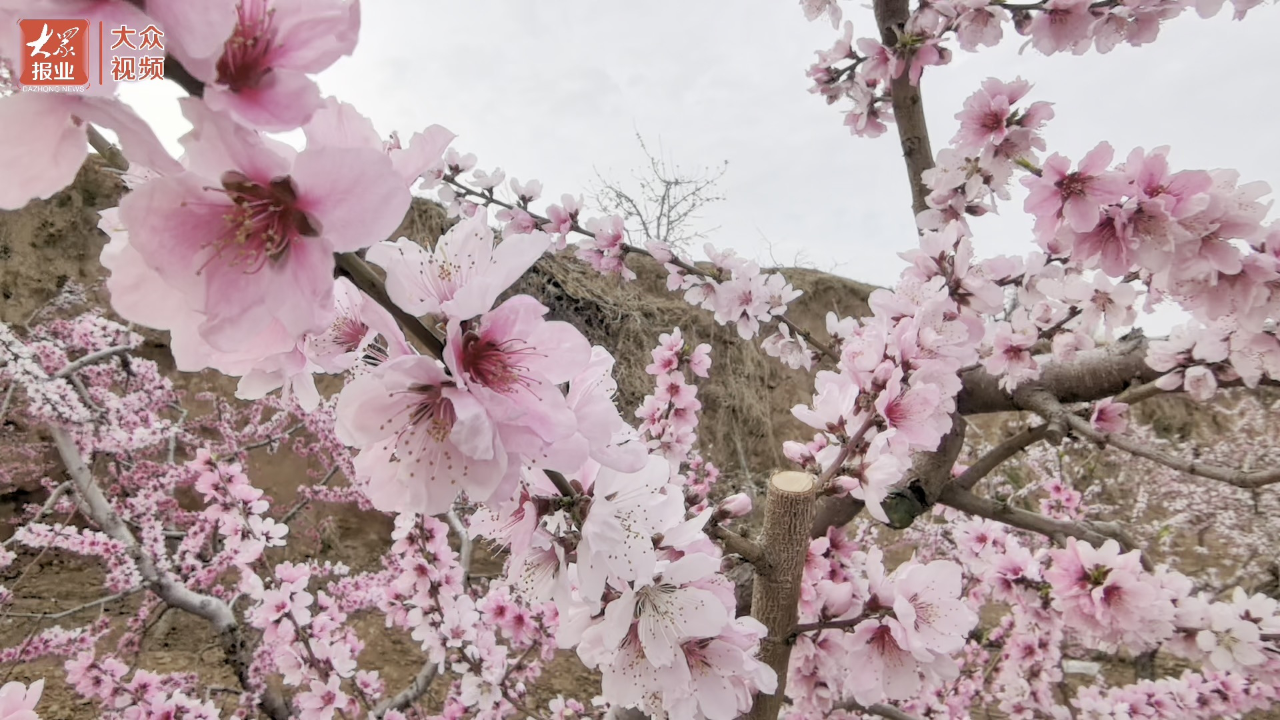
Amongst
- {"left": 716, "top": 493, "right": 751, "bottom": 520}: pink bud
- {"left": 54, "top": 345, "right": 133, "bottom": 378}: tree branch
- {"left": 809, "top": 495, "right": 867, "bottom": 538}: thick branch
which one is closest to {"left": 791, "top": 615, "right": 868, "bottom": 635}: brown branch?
{"left": 716, "top": 493, "right": 751, "bottom": 520}: pink bud

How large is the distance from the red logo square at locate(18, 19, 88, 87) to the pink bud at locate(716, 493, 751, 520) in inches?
24.7

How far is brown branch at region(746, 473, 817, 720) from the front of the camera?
0.69m

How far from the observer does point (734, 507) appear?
27.1 inches

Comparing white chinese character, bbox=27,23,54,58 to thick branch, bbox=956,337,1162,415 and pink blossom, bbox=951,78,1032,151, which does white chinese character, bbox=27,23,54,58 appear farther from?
thick branch, bbox=956,337,1162,415

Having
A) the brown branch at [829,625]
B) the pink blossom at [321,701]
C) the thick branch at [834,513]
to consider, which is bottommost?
the pink blossom at [321,701]

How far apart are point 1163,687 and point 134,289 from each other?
1.92 meters

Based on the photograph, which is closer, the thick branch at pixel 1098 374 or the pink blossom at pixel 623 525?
the pink blossom at pixel 623 525

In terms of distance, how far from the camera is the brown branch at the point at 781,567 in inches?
27.3

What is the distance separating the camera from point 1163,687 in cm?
130

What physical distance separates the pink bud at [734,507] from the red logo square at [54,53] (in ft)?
2.05

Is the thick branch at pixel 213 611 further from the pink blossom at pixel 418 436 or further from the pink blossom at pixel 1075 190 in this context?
the pink blossom at pixel 1075 190

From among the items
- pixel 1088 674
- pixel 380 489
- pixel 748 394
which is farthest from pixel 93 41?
pixel 748 394

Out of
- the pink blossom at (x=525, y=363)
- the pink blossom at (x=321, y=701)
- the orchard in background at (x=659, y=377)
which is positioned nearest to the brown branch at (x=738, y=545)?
the orchard in background at (x=659, y=377)

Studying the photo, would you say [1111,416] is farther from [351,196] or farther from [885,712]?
[351,196]
